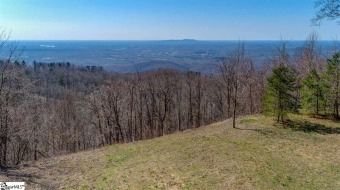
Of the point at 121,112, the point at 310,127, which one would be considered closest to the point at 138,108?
the point at 121,112

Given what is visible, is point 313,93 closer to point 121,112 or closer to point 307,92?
point 307,92

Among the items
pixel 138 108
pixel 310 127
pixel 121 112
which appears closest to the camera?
pixel 310 127

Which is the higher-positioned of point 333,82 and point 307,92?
point 333,82

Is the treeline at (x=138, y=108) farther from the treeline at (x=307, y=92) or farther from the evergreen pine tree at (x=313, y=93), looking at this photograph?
the evergreen pine tree at (x=313, y=93)

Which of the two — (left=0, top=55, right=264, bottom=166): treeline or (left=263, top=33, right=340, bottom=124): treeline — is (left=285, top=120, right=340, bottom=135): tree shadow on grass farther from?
(left=0, top=55, right=264, bottom=166): treeline

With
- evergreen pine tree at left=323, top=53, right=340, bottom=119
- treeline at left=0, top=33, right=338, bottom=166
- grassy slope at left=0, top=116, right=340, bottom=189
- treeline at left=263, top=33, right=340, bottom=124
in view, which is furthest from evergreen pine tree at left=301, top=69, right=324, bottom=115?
grassy slope at left=0, top=116, right=340, bottom=189

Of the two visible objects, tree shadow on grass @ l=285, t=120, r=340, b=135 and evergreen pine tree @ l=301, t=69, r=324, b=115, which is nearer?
tree shadow on grass @ l=285, t=120, r=340, b=135

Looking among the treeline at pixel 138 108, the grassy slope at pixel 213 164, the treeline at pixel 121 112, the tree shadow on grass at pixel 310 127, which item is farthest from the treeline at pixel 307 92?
the treeline at pixel 121 112
